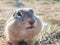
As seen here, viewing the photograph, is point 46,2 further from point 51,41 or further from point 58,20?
point 51,41

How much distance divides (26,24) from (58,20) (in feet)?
13.3

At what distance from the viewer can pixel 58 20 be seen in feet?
28.5

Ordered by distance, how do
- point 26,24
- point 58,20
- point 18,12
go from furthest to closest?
point 58,20 < point 18,12 < point 26,24

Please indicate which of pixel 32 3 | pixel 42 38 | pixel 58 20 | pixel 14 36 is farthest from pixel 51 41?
pixel 32 3

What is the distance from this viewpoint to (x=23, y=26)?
4789mm

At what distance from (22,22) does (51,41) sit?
182 cm

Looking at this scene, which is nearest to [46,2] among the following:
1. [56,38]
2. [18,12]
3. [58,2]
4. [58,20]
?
[58,2]

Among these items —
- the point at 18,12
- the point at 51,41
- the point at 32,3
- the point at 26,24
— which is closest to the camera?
the point at 26,24

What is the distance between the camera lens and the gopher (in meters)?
4.75

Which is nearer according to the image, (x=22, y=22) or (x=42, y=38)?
(x=22, y=22)

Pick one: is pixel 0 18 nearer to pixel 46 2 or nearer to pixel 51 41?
pixel 51 41

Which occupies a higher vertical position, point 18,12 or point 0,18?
point 18,12

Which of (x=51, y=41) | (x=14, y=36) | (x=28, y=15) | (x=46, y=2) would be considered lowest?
(x=46, y=2)

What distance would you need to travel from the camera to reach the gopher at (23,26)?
4750mm
